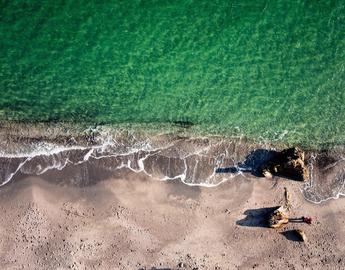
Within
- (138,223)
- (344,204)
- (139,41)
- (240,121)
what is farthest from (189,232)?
(139,41)

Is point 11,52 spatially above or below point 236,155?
above

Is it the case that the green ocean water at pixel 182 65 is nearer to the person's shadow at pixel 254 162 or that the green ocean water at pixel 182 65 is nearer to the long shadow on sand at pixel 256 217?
the person's shadow at pixel 254 162

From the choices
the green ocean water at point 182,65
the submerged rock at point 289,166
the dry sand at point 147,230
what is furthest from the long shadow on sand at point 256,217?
the green ocean water at point 182,65

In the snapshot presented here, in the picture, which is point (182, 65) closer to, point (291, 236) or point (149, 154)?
point (149, 154)

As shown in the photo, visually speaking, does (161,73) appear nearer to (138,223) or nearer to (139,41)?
(139,41)

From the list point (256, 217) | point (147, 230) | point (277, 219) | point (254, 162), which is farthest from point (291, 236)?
point (147, 230)

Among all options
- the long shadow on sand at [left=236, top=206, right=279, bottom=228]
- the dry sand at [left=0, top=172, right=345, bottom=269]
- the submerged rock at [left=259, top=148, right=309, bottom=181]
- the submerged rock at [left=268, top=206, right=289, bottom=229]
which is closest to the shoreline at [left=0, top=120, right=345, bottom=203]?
the submerged rock at [left=259, top=148, right=309, bottom=181]
